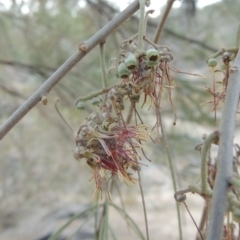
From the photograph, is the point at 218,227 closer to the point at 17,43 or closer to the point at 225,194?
the point at 225,194

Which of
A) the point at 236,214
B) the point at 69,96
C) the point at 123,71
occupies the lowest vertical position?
the point at 236,214

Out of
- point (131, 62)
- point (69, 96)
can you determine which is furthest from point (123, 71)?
point (69, 96)

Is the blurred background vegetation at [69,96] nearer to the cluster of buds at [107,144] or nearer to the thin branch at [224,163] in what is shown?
the cluster of buds at [107,144]

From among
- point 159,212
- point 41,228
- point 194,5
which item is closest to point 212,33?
point 194,5

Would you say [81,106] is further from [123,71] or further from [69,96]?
[69,96]

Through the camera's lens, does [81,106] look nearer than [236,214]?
No

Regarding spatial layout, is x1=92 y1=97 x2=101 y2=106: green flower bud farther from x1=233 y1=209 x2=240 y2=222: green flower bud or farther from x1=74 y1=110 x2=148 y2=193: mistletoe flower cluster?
x1=233 y1=209 x2=240 y2=222: green flower bud
